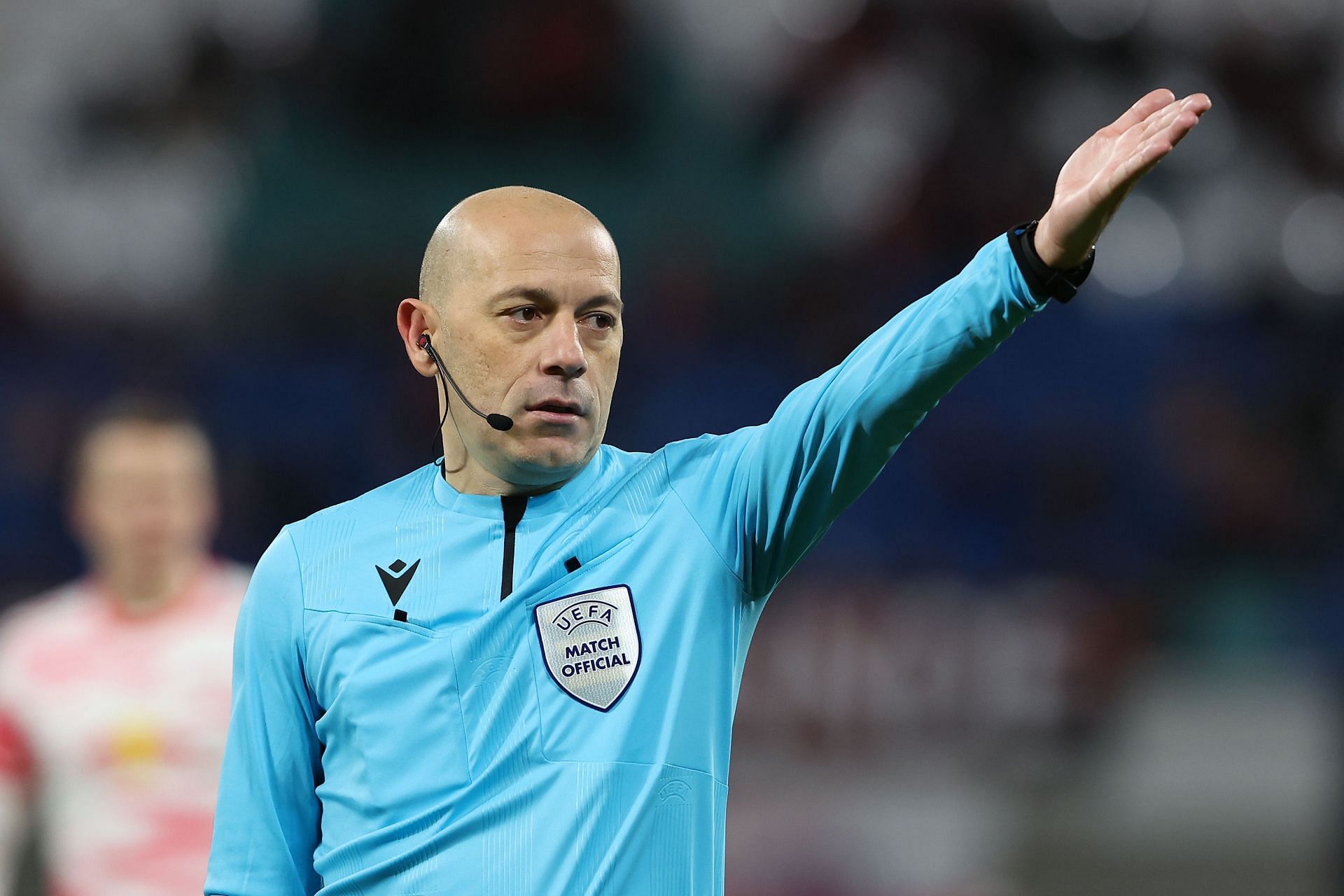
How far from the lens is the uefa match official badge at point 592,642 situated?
2.16m

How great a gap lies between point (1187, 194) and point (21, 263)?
7.21 metres

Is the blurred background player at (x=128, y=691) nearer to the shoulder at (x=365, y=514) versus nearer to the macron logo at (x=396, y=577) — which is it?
the shoulder at (x=365, y=514)

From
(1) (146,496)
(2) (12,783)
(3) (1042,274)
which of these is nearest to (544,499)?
(3) (1042,274)

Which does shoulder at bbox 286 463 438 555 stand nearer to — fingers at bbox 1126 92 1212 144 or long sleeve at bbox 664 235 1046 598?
long sleeve at bbox 664 235 1046 598

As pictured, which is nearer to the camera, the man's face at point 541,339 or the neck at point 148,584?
the man's face at point 541,339

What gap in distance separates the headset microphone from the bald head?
0.08m

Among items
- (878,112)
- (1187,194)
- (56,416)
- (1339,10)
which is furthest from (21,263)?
(1339,10)

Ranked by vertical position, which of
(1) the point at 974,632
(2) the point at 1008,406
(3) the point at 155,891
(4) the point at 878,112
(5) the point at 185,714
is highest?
(4) the point at 878,112

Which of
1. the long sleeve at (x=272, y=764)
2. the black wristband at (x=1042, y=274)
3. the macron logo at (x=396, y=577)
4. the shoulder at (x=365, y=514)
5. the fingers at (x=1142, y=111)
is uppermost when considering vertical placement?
the fingers at (x=1142, y=111)

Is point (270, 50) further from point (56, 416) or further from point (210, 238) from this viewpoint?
point (56, 416)

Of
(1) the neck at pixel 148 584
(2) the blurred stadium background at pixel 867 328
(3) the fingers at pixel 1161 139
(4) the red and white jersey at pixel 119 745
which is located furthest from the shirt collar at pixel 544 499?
(2) the blurred stadium background at pixel 867 328

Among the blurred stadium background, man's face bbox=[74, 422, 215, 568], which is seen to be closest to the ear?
man's face bbox=[74, 422, 215, 568]

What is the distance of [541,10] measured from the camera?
10133 millimetres

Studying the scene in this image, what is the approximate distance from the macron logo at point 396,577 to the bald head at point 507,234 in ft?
1.36
